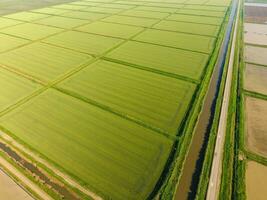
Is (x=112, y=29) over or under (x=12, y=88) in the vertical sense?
over

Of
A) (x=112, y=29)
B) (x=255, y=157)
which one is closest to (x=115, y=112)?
(x=255, y=157)

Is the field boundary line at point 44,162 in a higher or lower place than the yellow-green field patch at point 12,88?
lower

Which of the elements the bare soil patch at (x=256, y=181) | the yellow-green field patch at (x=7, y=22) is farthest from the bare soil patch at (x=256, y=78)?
the yellow-green field patch at (x=7, y=22)

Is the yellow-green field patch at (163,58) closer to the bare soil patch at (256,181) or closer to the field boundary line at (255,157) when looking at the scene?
the field boundary line at (255,157)

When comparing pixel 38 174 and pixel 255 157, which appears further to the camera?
pixel 255 157

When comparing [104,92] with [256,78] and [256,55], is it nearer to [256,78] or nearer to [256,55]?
[256,78]

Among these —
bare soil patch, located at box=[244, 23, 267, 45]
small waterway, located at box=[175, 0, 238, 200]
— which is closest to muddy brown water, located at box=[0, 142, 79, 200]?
small waterway, located at box=[175, 0, 238, 200]

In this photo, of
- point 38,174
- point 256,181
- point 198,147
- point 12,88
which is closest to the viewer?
point 256,181
